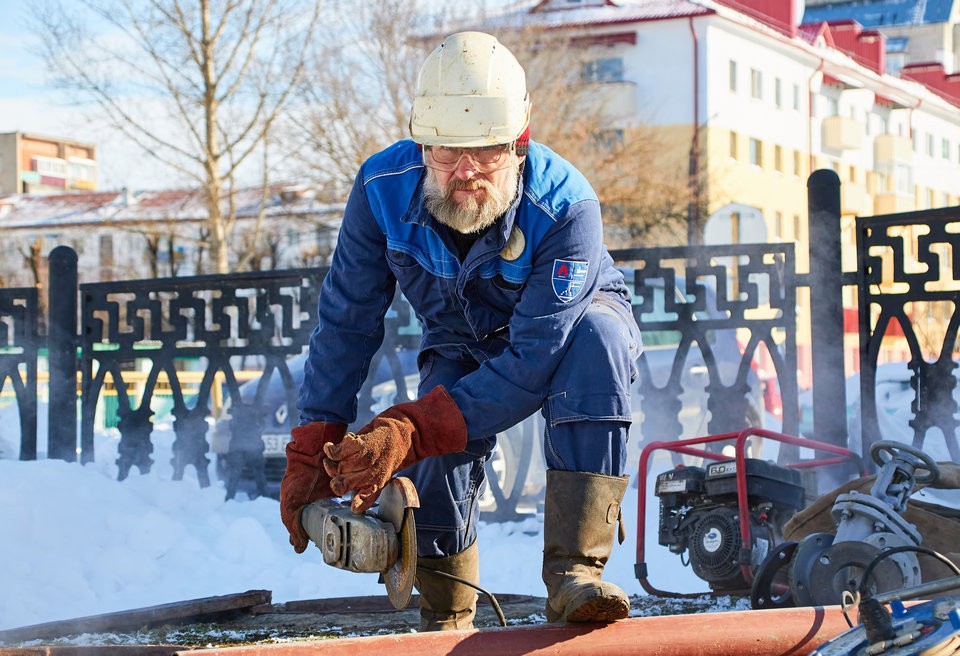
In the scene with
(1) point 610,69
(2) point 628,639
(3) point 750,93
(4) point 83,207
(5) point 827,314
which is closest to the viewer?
(2) point 628,639

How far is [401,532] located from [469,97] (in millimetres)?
1114

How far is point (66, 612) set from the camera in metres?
5.04

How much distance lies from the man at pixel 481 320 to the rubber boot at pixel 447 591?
3 centimetres

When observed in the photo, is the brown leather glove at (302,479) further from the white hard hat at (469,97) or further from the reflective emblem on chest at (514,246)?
the white hard hat at (469,97)

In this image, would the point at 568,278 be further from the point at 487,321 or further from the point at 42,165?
the point at 42,165

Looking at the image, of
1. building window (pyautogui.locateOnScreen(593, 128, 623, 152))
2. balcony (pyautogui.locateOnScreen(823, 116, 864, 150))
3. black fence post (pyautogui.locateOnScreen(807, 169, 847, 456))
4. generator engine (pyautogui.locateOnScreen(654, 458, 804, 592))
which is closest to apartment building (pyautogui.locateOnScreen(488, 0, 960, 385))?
balcony (pyautogui.locateOnScreen(823, 116, 864, 150))

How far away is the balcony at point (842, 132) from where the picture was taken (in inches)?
1928

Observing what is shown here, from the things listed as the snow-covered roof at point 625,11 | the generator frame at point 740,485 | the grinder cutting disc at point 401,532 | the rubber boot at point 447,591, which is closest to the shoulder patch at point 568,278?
the grinder cutting disc at point 401,532

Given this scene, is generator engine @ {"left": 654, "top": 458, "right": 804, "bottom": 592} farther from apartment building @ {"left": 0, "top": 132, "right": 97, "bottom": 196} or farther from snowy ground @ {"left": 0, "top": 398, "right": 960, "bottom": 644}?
apartment building @ {"left": 0, "top": 132, "right": 97, "bottom": 196}

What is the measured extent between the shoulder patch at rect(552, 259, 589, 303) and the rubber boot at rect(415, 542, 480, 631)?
0.93m

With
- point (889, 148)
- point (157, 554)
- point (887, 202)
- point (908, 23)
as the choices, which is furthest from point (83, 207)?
point (157, 554)

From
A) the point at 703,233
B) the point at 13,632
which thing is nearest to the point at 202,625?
the point at 13,632

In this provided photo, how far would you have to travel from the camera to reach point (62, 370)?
8.12 metres

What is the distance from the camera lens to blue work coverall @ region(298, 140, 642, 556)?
3.06 m
